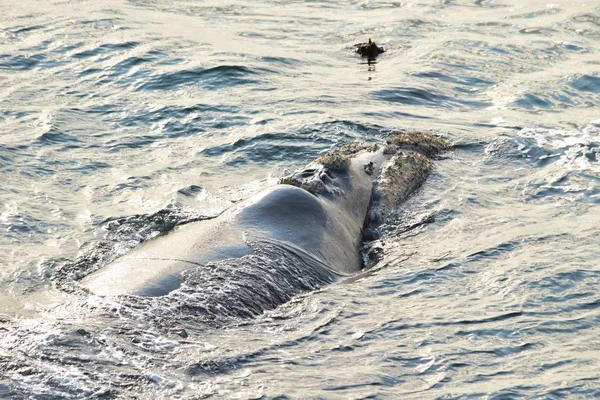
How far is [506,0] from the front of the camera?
22.5 metres

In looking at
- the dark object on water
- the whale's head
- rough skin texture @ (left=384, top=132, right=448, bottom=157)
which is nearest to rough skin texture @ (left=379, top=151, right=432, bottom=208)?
the whale's head

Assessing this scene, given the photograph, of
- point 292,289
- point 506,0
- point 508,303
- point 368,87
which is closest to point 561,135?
point 368,87

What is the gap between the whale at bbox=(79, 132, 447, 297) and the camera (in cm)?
838

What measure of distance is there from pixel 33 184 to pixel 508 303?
618 centimetres

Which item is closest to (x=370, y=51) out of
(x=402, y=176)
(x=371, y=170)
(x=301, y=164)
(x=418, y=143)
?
(x=418, y=143)

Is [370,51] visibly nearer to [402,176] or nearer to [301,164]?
[301,164]

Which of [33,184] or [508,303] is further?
[33,184]

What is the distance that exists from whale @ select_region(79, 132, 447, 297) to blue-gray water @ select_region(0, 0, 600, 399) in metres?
0.29

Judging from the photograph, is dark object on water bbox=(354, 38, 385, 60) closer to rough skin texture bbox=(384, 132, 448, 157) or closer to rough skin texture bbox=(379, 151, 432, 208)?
rough skin texture bbox=(384, 132, 448, 157)

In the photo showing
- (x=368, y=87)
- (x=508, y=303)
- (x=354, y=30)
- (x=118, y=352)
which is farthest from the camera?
(x=354, y=30)

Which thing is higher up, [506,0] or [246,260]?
[506,0]

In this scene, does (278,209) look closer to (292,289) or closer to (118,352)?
(292,289)

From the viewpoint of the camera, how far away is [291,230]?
9422mm

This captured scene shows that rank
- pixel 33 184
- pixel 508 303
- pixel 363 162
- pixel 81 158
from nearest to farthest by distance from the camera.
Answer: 1. pixel 508 303
2. pixel 363 162
3. pixel 33 184
4. pixel 81 158
